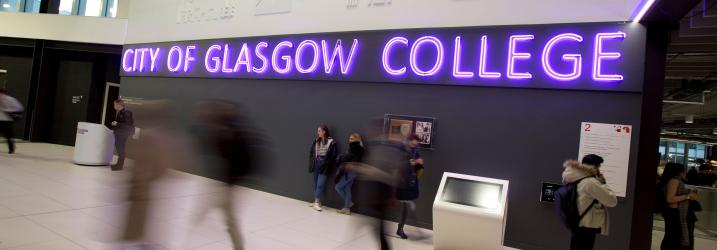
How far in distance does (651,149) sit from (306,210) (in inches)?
191

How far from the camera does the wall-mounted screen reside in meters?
4.74

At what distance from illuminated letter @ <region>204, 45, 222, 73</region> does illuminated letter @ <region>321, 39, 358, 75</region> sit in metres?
2.70

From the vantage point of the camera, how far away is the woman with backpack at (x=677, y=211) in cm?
525

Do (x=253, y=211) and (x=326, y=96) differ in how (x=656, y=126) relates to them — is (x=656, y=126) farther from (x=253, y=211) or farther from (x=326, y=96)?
(x=253, y=211)

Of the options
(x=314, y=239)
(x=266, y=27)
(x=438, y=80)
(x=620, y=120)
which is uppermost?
(x=266, y=27)

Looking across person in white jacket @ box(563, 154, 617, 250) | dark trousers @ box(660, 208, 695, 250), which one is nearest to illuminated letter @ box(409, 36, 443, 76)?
person in white jacket @ box(563, 154, 617, 250)

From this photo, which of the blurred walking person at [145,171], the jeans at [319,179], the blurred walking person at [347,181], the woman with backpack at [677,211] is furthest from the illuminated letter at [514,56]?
the blurred walking person at [145,171]

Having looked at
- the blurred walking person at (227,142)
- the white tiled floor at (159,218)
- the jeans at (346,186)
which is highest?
the blurred walking person at (227,142)

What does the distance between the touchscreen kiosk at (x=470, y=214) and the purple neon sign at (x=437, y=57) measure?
1612 mm

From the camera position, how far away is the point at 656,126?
496 centimetres

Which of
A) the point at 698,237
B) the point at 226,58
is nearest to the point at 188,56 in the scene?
the point at 226,58

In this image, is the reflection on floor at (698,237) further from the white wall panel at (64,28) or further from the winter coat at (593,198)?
the white wall panel at (64,28)

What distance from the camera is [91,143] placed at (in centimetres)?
832

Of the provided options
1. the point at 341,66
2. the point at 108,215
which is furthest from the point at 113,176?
the point at 341,66
